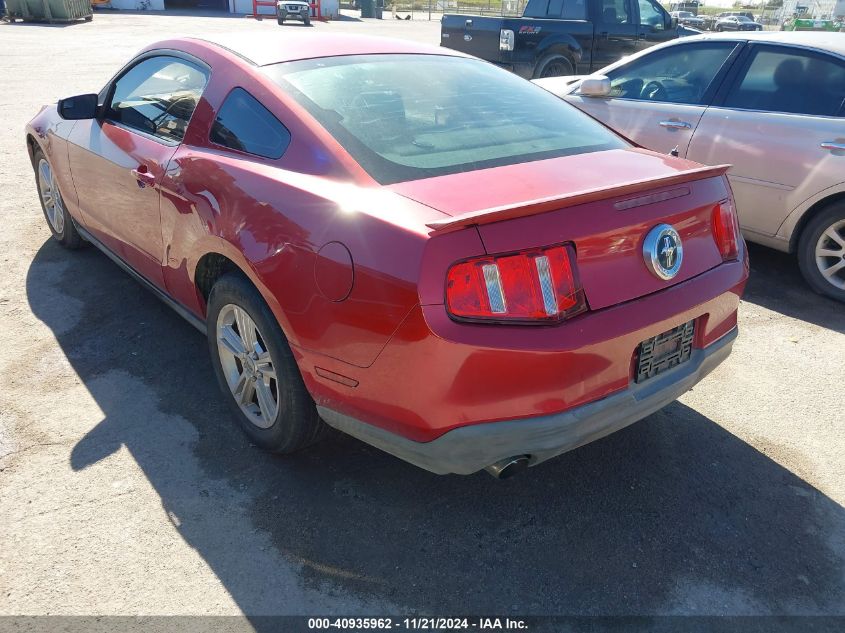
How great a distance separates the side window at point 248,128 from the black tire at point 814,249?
3.73 metres

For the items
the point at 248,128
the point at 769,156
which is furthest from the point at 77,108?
the point at 769,156

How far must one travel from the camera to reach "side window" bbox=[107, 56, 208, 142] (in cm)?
335

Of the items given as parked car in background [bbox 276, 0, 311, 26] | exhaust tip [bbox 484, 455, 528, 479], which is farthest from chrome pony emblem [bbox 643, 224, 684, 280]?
parked car in background [bbox 276, 0, 311, 26]

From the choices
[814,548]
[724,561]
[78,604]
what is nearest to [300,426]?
[78,604]

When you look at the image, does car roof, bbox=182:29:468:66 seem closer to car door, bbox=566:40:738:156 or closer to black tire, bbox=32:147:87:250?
black tire, bbox=32:147:87:250

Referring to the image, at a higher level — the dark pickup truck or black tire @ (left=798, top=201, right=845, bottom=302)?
the dark pickup truck

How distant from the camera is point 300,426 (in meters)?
2.74

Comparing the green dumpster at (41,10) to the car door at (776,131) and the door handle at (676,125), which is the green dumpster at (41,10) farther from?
the car door at (776,131)

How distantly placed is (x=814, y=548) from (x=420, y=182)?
195cm

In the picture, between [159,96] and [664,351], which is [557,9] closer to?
[159,96]

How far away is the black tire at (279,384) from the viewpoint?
8.72 feet

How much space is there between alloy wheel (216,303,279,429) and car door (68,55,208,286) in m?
0.70

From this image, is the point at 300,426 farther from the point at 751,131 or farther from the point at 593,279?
the point at 751,131

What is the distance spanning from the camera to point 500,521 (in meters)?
2.66
